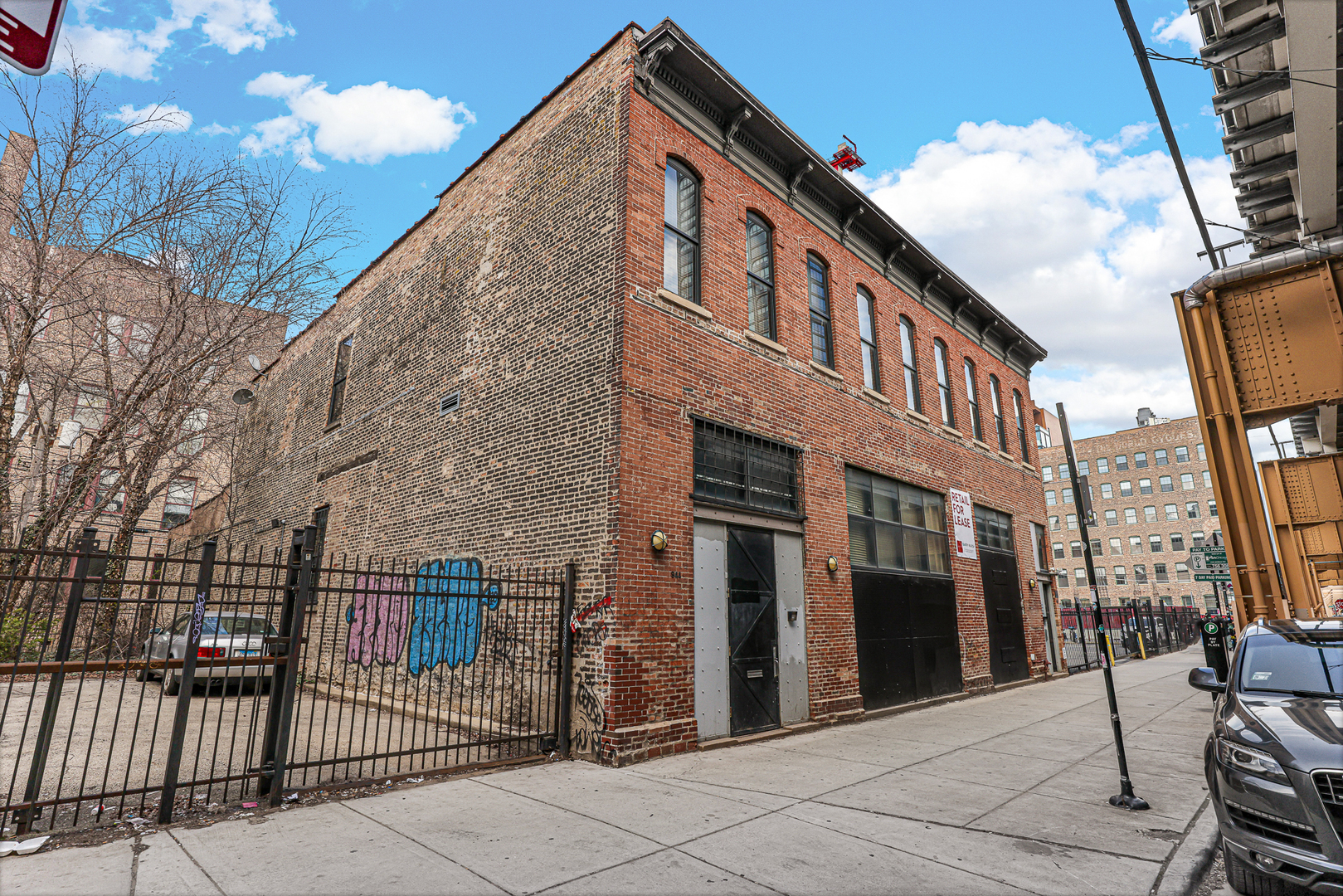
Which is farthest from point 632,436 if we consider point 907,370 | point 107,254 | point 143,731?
point 107,254

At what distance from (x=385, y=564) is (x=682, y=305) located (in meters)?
7.63

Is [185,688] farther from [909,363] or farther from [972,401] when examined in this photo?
[972,401]

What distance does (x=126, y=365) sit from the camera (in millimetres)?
15742

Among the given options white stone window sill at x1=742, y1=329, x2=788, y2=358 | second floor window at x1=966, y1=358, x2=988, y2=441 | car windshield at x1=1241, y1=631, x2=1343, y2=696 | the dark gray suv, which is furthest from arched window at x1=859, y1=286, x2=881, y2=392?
the dark gray suv

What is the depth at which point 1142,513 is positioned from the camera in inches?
2633

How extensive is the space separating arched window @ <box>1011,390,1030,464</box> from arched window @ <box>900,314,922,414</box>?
6.79 meters

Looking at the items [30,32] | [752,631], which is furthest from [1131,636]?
[30,32]

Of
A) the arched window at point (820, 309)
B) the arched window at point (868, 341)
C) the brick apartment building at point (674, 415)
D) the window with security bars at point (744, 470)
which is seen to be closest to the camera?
the brick apartment building at point (674, 415)

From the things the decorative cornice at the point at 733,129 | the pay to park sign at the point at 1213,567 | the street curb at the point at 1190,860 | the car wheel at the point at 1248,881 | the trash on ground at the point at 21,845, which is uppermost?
the decorative cornice at the point at 733,129

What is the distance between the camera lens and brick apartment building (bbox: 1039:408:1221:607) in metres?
63.2

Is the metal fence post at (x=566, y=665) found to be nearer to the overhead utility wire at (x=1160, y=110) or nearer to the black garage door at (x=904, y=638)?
the black garage door at (x=904, y=638)

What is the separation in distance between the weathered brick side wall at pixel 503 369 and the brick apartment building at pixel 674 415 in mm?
58

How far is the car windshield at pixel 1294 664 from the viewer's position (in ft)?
14.6

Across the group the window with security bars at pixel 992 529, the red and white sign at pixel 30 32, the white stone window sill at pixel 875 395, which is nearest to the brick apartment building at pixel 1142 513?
the window with security bars at pixel 992 529
